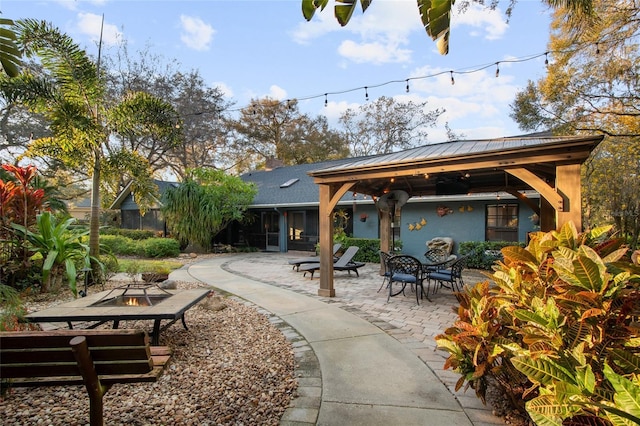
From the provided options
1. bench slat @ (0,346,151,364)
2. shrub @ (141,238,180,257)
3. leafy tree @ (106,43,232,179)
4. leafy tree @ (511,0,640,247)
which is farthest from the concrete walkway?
leafy tree @ (106,43,232,179)

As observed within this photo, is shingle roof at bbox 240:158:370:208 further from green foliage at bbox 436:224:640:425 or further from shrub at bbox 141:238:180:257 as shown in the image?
green foliage at bbox 436:224:640:425

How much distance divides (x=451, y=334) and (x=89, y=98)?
8.67m

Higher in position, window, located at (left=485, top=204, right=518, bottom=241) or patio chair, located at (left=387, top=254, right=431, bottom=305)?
window, located at (left=485, top=204, right=518, bottom=241)

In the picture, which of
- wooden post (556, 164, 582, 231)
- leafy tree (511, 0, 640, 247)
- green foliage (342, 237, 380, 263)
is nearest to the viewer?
wooden post (556, 164, 582, 231)

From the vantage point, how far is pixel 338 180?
6332mm

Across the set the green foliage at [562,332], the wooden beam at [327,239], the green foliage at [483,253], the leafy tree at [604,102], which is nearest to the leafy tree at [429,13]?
the green foliage at [562,332]

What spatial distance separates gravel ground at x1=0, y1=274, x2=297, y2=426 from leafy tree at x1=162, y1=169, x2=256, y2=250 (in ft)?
35.6

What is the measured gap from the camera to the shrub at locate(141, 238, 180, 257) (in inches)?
525

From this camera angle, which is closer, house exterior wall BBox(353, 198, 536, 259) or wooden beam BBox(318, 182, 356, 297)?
wooden beam BBox(318, 182, 356, 297)

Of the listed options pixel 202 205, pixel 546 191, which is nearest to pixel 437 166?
pixel 546 191

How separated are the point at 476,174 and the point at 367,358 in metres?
5.01

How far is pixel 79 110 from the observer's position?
673 cm

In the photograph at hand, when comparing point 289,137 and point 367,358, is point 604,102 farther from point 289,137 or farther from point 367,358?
point 289,137

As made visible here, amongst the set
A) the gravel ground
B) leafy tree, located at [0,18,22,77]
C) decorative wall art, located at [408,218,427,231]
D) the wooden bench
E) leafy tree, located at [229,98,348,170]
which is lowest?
the gravel ground
